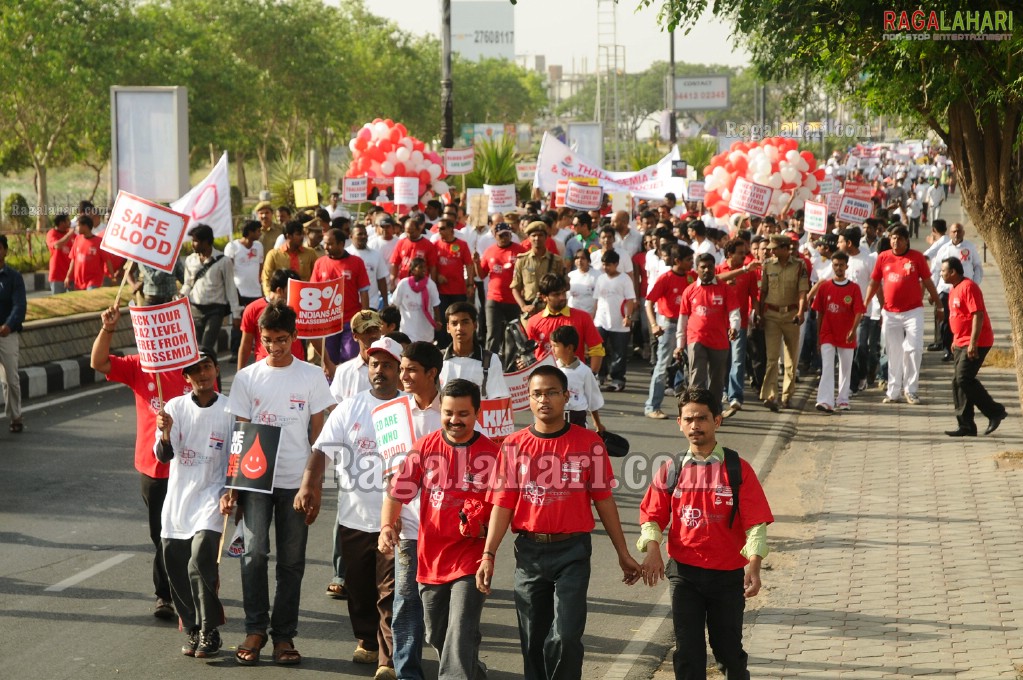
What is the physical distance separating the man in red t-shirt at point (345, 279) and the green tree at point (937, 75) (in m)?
4.19

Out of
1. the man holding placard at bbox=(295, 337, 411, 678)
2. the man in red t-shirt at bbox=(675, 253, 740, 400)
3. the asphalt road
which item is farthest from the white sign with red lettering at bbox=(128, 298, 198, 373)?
the man in red t-shirt at bbox=(675, 253, 740, 400)

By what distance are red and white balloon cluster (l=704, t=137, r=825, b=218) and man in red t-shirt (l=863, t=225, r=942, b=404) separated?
317 inches

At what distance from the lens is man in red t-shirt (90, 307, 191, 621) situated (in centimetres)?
759

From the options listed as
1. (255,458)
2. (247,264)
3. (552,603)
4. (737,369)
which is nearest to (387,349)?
(255,458)

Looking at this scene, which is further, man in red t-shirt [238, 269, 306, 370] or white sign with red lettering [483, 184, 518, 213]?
white sign with red lettering [483, 184, 518, 213]

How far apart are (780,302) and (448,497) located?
9.56 m

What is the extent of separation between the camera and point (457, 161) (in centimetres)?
3025

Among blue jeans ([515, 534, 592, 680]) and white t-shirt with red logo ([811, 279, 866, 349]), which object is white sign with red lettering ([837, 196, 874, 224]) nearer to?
white t-shirt with red logo ([811, 279, 866, 349])

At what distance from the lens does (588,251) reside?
16.5 metres

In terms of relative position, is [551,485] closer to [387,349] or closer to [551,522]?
[551,522]

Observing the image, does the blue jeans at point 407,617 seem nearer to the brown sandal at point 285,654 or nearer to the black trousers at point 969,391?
the brown sandal at point 285,654

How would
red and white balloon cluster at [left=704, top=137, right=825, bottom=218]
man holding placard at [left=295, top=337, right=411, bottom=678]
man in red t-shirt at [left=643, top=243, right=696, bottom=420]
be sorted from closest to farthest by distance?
man holding placard at [left=295, top=337, right=411, bottom=678] → man in red t-shirt at [left=643, top=243, right=696, bottom=420] → red and white balloon cluster at [left=704, top=137, right=825, bottom=218]

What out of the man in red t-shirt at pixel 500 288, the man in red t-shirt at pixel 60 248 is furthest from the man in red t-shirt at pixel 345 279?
the man in red t-shirt at pixel 60 248

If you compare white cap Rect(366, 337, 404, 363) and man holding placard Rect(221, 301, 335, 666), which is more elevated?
white cap Rect(366, 337, 404, 363)
